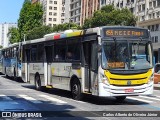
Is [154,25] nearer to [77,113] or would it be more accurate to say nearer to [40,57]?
[40,57]

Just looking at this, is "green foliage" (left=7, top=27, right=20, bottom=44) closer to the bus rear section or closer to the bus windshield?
the bus rear section

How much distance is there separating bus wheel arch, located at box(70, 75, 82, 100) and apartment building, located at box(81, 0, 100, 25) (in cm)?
8148

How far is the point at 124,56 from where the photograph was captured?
49.8 feet

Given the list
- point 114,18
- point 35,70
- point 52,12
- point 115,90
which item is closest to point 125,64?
point 115,90

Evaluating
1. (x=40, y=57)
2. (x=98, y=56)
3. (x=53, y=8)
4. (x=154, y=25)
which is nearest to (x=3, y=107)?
(x=98, y=56)

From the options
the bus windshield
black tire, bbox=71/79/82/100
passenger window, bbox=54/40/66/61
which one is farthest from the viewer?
passenger window, bbox=54/40/66/61

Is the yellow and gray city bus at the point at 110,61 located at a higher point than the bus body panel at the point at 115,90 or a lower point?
higher

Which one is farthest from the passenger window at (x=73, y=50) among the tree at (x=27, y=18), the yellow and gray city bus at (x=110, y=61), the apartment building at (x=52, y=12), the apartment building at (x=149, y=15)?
the apartment building at (x=52, y=12)

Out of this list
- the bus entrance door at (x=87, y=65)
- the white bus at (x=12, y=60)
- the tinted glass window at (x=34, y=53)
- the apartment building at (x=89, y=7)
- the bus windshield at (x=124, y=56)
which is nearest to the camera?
the bus windshield at (x=124, y=56)

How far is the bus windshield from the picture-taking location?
15078mm

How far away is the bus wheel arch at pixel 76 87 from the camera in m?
16.9

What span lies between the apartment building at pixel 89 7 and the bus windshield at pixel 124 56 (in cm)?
8326

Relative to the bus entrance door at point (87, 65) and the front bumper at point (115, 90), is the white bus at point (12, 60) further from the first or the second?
A: the front bumper at point (115, 90)

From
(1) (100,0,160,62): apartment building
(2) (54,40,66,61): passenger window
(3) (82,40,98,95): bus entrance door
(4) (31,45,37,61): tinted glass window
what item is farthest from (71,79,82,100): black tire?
(1) (100,0,160,62): apartment building
